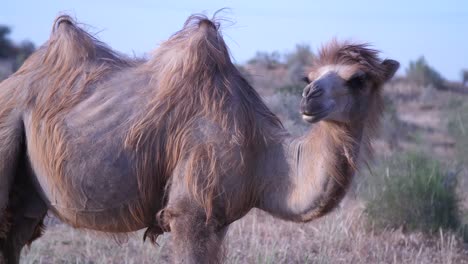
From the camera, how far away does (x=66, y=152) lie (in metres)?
5.94

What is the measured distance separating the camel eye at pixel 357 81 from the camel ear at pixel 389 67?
0.23 metres

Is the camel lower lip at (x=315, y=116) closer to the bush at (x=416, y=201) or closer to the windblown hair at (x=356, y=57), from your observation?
the windblown hair at (x=356, y=57)

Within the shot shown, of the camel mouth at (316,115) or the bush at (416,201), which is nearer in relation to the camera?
the camel mouth at (316,115)

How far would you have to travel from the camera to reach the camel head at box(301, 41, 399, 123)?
5.20 metres

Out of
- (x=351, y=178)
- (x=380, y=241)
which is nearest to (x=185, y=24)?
(x=351, y=178)

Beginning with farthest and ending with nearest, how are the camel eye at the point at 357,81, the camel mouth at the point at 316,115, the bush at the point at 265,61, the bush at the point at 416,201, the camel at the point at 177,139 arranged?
the bush at the point at 265,61, the bush at the point at 416,201, the camel at the point at 177,139, the camel eye at the point at 357,81, the camel mouth at the point at 316,115

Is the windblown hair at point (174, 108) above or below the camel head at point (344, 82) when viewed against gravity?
below

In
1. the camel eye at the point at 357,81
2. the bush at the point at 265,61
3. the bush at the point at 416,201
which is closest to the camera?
the camel eye at the point at 357,81

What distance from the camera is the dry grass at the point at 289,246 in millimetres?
8492

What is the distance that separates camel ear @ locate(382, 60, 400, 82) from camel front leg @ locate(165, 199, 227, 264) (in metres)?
1.67

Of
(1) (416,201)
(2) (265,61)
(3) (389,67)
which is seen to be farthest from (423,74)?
(3) (389,67)

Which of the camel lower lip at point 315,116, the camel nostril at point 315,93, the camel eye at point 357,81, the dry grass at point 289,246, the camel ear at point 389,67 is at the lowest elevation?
the dry grass at point 289,246

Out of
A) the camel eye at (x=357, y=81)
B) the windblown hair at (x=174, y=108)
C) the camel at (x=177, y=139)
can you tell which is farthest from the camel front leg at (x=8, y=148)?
the camel eye at (x=357, y=81)

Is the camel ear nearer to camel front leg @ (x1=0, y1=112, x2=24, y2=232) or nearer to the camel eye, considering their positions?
the camel eye
